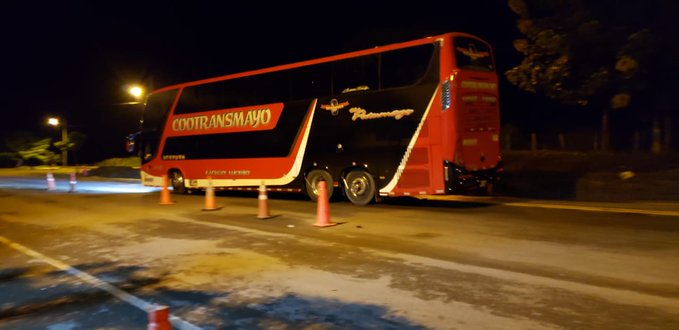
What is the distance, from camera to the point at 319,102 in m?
15.0

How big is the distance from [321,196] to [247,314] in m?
5.24

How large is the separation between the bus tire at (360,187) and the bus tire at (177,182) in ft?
24.9

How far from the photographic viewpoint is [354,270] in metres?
7.14

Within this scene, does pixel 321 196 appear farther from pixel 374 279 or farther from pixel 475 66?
pixel 475 66

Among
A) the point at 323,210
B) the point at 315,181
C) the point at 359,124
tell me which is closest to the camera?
the point at 323,210

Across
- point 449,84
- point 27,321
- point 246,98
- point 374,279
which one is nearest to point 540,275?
point 374,279

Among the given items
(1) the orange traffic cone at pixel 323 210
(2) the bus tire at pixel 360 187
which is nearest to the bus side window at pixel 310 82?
(2) the bus tire at pixel 360 187

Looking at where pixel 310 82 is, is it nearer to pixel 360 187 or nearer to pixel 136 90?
pixel 360 187

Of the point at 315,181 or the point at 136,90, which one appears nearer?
the point at 315,181

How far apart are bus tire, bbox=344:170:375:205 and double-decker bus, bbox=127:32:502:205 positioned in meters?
0.03

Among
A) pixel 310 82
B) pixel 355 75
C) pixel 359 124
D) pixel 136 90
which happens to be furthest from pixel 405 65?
pixel 136 90

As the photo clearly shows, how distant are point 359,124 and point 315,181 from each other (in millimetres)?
2270

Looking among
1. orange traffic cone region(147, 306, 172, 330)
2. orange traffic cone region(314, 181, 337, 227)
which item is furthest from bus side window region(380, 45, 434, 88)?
orange traffic cone region(147, 306, 172, 330)

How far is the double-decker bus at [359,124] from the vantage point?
493 inches
